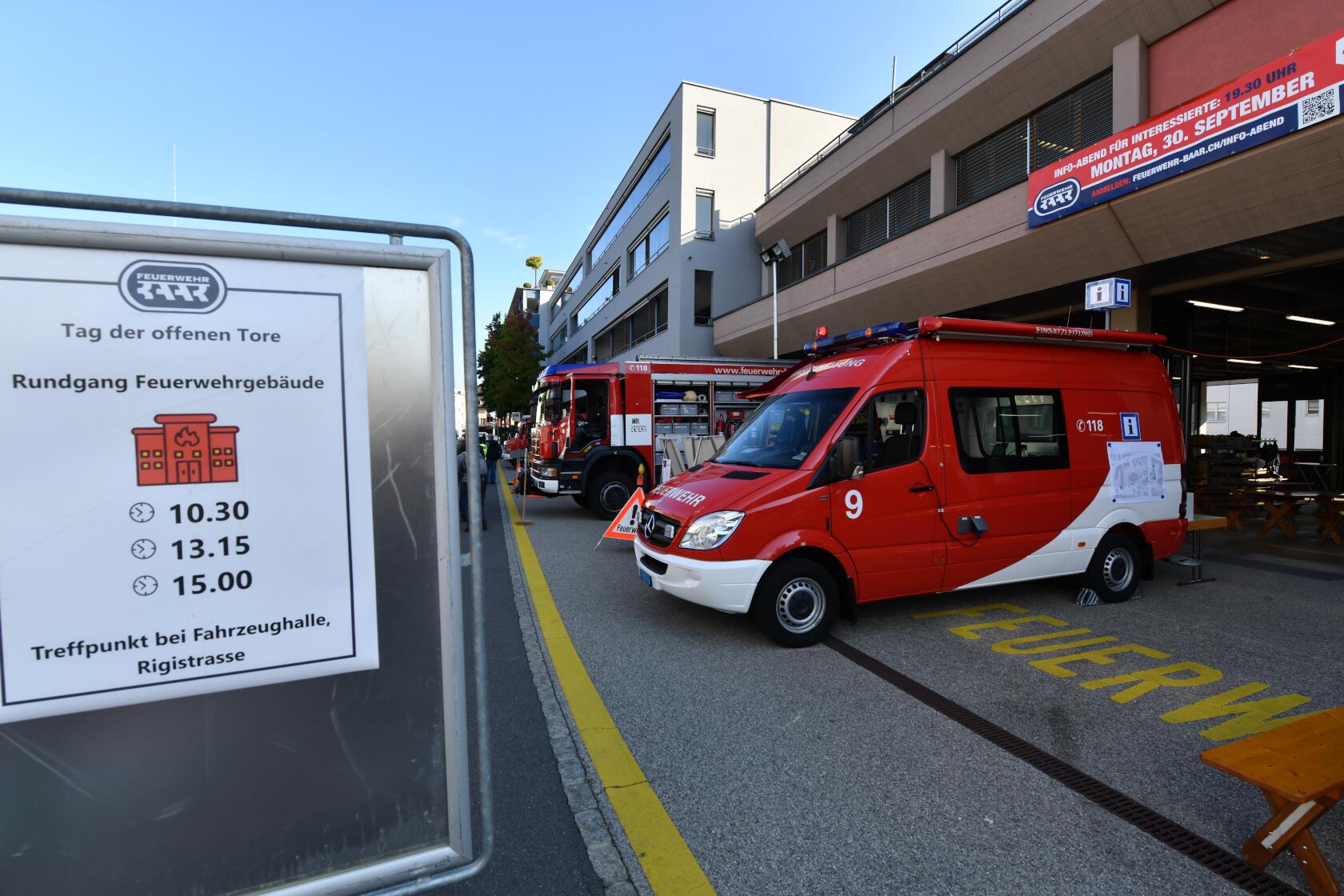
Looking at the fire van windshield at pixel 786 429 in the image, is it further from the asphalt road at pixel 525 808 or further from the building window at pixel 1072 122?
the building window at pixel 1072 122

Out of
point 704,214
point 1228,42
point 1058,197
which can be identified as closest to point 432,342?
point 1058,197

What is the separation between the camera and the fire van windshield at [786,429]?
5.56m

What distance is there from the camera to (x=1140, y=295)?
12227mm

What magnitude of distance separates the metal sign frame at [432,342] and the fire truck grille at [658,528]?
360 cm

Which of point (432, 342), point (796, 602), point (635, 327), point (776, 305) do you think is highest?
point (635, 327)

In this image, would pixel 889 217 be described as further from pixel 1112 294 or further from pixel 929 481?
pixel 929 481

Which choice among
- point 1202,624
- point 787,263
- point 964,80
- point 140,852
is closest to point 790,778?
point 140,852

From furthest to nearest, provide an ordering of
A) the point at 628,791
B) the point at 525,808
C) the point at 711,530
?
the point at 711,530 < the point at 628,791 < the point at 525,808

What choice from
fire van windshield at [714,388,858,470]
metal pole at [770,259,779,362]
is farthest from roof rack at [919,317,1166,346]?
metal pole at [770,259,779,362]

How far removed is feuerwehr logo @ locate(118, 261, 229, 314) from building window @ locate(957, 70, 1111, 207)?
43.7 feet

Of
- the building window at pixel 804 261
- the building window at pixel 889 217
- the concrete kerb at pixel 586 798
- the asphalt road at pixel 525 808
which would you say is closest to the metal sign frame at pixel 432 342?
the asphalt road at pixel 525 808

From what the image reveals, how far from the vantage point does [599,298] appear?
40.9 m

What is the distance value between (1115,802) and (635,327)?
31137 mm

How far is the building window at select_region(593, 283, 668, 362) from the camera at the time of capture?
28.5m
